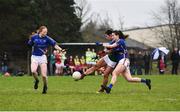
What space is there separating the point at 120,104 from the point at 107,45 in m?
3.84

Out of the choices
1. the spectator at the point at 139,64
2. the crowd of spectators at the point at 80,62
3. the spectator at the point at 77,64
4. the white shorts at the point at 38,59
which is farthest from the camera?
the spectator at the point at 139,64

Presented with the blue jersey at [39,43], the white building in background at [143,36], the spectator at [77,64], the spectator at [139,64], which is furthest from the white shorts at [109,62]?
the white building in background at [143,36]

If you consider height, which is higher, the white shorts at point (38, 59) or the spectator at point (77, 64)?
the white shorts at point (38, 59)

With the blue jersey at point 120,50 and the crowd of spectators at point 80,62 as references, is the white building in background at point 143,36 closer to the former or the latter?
the crowd of spectators at point 80,62

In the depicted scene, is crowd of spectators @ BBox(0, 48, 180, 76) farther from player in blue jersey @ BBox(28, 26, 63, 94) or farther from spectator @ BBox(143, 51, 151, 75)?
player in blue jersey @ BBox(28, 26, 63, 94)

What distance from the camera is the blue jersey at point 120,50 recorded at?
1700 centimetres

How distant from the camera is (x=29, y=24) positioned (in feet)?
177

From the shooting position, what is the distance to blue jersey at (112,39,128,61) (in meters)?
17.0

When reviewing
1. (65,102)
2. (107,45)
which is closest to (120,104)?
(65,102)

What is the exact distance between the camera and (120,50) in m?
17.1

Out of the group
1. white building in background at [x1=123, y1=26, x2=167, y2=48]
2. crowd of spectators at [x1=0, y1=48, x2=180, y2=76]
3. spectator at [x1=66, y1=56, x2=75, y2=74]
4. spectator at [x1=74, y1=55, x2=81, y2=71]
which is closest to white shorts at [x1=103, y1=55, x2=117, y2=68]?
crowd of spectators at [x1=0, y1=48, x2=180, y2=76]

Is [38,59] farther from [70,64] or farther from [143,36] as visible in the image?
[143,36]

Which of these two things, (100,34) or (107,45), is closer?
(107,45)

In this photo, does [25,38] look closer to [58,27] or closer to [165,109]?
[58,27]
